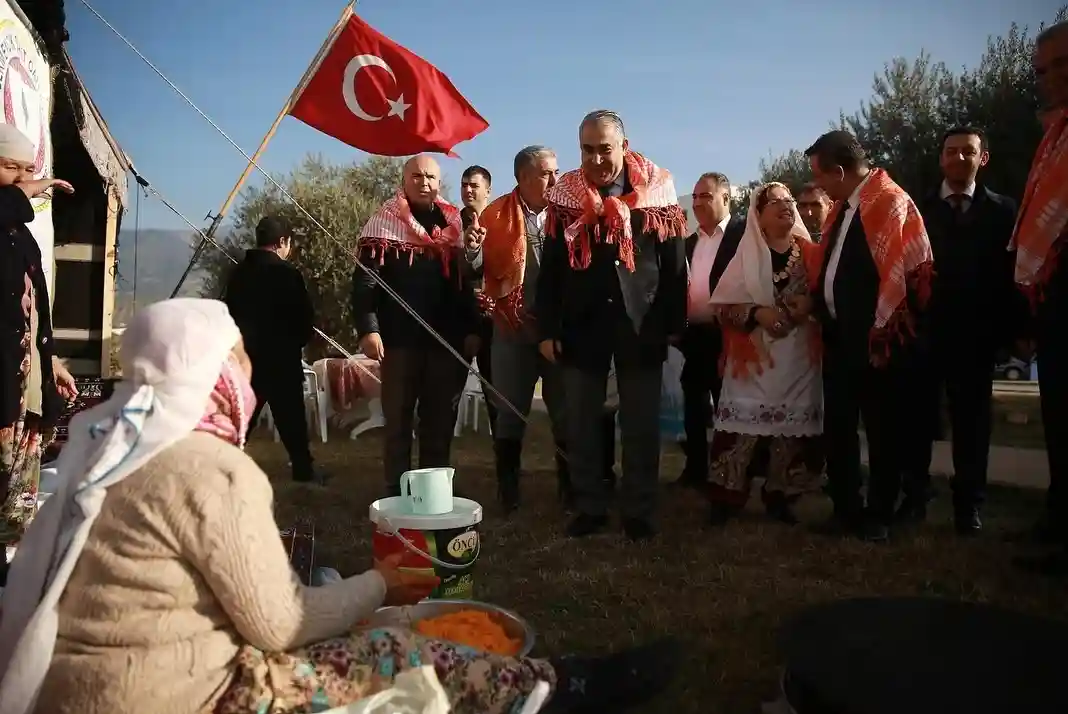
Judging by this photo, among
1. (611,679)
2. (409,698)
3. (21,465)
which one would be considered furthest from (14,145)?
(611,679)

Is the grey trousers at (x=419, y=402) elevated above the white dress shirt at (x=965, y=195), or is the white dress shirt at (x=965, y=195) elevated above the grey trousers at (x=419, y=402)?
the white dress shirt at (x=965, y=195)

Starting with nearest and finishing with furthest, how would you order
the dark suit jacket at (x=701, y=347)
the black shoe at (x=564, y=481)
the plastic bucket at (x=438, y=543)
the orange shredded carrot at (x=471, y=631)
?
the orange shredded carrot at (x=471, y=631) < the plastic bucket at (x=438, y=543) < the black shoe at (x=564, y=481) < the dark suit jacket at (x=701, y=347)

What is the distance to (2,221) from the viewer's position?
321cm

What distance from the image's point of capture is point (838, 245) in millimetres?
3828

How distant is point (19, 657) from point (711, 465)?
3339mm

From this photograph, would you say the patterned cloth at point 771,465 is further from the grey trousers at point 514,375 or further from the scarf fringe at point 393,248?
the scarf fringe at point 393,248

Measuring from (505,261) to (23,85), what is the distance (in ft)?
9.35

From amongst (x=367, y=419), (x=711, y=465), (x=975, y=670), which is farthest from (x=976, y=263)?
(x=367, y=419)

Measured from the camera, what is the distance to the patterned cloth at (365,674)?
1579mm

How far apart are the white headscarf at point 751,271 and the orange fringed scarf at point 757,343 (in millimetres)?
77

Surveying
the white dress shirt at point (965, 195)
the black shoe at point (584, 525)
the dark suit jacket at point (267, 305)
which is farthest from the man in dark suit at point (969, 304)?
the dark suit jacket at point (267, 305)

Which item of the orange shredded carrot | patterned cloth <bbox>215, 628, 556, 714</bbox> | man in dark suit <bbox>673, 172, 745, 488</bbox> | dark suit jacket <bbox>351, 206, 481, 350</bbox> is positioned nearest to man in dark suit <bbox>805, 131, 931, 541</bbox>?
man in dark suit <bbox>673, 172, 745, 488</bbox>

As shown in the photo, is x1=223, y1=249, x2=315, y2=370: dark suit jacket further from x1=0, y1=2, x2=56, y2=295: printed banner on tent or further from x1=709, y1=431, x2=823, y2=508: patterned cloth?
x1=709, y1=431, x2=823, y2=508: patterned cloth

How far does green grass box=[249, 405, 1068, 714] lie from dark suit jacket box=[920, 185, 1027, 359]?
1004 mm
